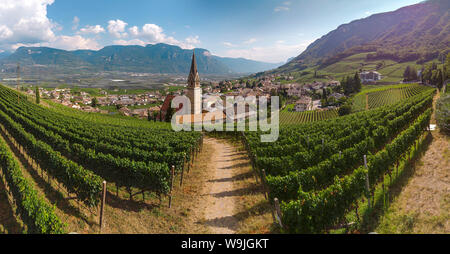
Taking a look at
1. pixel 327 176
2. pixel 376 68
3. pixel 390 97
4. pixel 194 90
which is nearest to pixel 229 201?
pixel 327 176

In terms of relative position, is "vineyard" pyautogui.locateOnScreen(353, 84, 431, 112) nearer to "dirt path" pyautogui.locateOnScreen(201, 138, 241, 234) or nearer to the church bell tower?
the church bell tower

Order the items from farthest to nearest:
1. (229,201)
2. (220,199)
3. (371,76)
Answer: (371,76) < (220,199) < (229,201)

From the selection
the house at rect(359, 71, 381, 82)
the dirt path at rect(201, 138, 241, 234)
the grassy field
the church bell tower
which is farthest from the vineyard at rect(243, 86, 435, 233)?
the house at rect(359, 71, 381, 82)

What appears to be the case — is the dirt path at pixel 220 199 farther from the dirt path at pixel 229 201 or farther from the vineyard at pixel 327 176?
the vineyard at pixel 327 176

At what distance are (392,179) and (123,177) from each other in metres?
15.0

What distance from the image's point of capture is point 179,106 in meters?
59.4

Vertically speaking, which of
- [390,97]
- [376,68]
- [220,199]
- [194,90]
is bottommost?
[220,199]

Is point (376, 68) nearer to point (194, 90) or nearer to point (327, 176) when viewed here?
point (194, 90)

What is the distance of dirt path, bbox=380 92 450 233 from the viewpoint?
7.52 meters

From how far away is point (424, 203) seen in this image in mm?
8766

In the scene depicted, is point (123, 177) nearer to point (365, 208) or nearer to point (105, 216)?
point (105, 216)

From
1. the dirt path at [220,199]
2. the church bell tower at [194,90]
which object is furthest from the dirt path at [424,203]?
the church bell tower at [194,90]

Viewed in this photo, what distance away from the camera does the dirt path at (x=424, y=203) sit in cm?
752

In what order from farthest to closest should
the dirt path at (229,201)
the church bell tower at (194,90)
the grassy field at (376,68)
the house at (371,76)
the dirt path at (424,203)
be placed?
1. the house at (371,76)
2. the grassy field at (376,68)
3. the church bell tower at (194,90)
4. the dirt path at (229,201)
5. the dirt path at (424,203)
